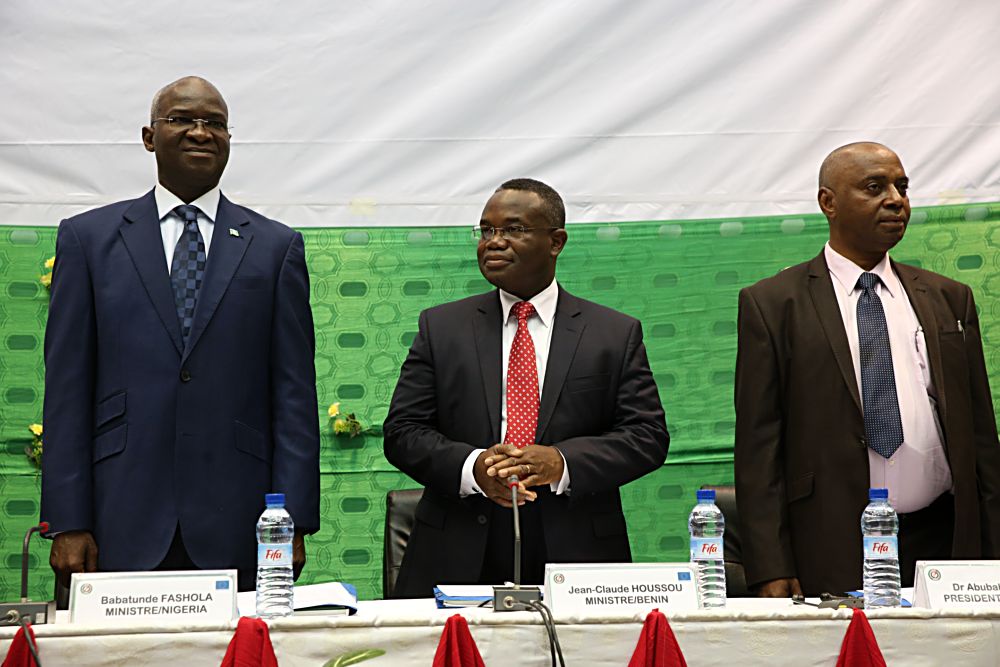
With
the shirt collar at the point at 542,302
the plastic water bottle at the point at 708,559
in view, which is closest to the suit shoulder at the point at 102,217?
A: the shirt collar at the point at 542,302

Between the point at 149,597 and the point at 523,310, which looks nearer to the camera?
the point at 149,597

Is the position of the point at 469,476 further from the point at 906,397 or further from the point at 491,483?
the point at 906,397

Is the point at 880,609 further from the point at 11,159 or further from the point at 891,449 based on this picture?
the point at 11,159

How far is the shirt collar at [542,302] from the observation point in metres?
2.91

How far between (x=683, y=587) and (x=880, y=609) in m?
0.33

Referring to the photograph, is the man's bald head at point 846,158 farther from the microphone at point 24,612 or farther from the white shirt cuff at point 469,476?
the microphone at point 24,612

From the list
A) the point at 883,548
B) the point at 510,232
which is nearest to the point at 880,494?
the point at 883,548

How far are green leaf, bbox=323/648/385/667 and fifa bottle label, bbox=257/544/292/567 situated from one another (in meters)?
0.26

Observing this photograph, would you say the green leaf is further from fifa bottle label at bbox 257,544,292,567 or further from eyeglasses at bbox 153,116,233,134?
eyeglasses at bbox 153,116,233,134

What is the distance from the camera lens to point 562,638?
190 cm

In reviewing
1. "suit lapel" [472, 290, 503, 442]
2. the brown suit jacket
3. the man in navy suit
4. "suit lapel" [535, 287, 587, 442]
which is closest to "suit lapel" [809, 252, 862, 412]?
the brown suit jacket

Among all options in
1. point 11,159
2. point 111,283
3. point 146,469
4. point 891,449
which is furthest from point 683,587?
point 11,159

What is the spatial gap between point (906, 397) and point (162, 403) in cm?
167

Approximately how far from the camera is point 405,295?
379 cm
